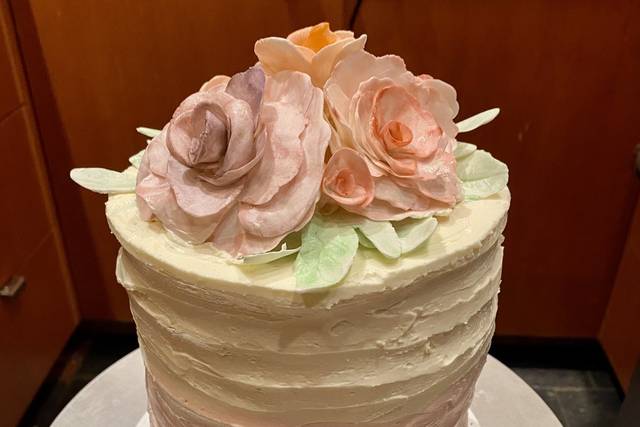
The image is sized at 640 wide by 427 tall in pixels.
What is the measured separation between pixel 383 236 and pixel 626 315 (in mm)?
1278

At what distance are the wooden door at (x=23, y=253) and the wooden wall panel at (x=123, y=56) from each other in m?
0.04

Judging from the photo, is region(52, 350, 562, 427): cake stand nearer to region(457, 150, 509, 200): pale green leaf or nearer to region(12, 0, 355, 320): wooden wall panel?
region(457, 150, 509, 200): pale green leaf

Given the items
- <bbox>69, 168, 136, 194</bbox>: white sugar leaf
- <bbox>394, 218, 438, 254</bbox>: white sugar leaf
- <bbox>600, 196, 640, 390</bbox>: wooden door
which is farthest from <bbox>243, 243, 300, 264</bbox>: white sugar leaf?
<bbox>600, 196, 640, 390</bbox>: wooden door

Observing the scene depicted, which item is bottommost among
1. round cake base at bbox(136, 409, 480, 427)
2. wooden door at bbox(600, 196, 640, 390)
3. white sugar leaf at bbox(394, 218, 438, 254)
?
wooden door at bbox(600, 196, 640, 390)

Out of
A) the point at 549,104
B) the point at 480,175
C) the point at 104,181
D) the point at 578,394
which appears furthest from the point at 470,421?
the point at 578,394

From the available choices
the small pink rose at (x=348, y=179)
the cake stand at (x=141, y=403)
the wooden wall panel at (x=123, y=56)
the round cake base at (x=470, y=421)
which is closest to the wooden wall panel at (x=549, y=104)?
the wooden wall panel at (x=123, y=56)

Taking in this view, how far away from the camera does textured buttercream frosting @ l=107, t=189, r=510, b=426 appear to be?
61 cm

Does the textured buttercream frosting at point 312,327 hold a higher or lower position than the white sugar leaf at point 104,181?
lower

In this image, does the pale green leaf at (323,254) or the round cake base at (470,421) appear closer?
the pale green leaf at (323,254)

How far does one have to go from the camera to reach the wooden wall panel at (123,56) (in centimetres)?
141

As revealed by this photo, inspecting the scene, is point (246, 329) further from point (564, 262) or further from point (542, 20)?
point (564, 262)

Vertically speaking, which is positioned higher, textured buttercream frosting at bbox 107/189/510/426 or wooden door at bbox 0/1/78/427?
textured buttercream frosting at bbox 107/189/510/426

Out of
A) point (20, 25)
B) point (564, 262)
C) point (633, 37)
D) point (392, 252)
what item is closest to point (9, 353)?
point (20, 25)

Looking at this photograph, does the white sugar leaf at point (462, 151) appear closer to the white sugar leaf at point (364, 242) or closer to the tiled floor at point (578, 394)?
the white sugar leaf at point (364, 242)
